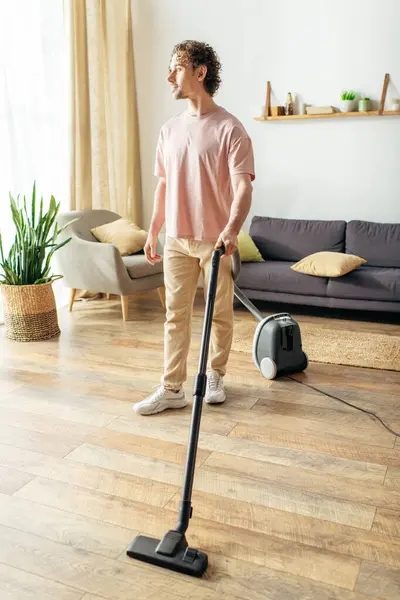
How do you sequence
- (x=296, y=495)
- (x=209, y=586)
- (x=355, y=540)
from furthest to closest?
(x=296, y=495)
(x=355, y=540)
(x=209, y=586)

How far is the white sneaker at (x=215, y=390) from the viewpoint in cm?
263

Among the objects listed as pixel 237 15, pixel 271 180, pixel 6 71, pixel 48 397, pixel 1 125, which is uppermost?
pixel 237 15

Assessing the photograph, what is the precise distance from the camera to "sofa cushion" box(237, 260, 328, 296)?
4020 mm

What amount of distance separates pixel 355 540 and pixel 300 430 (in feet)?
2.35

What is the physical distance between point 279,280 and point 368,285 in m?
0.61

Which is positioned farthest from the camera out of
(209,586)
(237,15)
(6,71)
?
(237,15)

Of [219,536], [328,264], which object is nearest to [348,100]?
[328,264]

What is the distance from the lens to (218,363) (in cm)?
272

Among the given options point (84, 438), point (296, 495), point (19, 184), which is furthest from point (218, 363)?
point (19, 184)

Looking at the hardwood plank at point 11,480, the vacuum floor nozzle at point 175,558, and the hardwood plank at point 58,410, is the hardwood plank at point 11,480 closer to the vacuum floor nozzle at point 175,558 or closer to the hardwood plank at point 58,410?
the hardwood plank at point 58,410

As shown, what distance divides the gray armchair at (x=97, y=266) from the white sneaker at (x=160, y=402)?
149 centimetres

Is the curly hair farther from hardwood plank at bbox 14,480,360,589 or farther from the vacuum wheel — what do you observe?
hardwood plank at bbox 14,480,360,589

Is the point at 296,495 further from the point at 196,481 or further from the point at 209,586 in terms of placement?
the point at 209,586

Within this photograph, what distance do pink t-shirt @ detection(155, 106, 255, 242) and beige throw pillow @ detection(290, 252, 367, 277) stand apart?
1733mm
